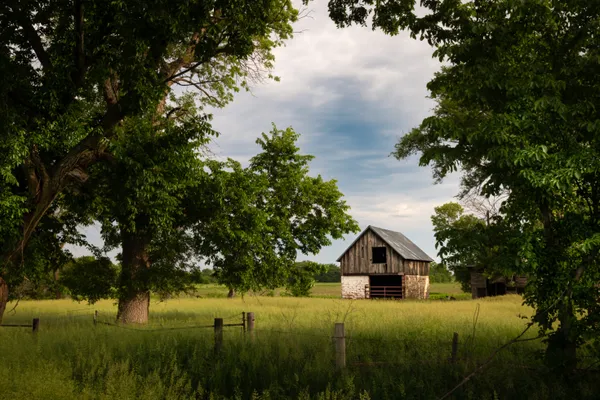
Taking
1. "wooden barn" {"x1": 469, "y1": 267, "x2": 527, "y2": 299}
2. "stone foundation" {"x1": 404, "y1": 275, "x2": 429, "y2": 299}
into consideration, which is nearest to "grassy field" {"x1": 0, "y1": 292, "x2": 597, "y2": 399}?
"stone foundation" {"x1": 404, "y1": 275, "x2": 429, "y2": 299}

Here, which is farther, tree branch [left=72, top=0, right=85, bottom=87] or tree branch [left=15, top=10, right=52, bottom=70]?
tree branch [left=15, top=10, right=52, bottom=70]

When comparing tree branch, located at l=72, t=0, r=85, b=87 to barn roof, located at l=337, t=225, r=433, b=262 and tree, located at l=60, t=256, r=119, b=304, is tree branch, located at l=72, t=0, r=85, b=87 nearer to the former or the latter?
tree, located at l=60, t=256, r=119, b=304

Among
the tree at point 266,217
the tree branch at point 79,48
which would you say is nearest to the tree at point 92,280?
the tree at point 266,217

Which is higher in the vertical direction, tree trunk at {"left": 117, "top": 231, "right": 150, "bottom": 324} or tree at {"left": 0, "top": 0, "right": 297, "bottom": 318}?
tree at {"left": 0, "top": 0, "right": 297, "bottom": 318}

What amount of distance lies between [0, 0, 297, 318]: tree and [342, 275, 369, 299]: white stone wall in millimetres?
38347

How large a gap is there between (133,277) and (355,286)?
31953mm

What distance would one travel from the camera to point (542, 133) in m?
9.42

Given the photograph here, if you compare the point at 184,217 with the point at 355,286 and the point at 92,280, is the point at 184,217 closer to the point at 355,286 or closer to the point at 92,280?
the point at 92,280

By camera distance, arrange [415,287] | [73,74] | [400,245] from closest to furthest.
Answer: [73,74] < [415,287] < [400,245]

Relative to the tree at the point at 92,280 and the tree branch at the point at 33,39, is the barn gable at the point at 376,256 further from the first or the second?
the tree branch at the point at 33,39

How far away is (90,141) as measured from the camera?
12.2m

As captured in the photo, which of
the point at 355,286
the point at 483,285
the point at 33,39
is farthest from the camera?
the point at 355,286

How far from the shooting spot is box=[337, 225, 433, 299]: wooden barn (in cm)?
4800

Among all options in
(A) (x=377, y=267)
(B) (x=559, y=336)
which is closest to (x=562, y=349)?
(B) (x=559, y=336)
